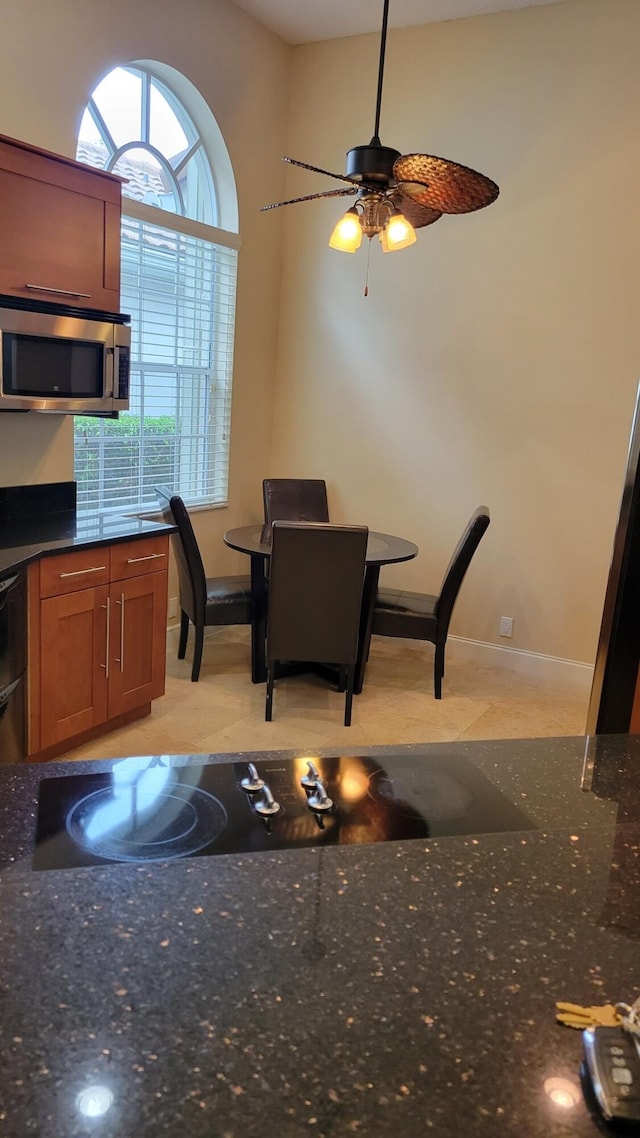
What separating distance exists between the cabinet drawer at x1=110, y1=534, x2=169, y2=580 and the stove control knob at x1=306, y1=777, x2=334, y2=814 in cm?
227

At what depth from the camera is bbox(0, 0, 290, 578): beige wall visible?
331 cm

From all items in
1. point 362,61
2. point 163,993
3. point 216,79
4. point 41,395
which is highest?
point 362,61

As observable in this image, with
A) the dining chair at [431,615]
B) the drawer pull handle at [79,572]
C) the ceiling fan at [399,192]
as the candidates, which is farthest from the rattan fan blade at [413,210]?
the drawer pull handle at [79,572]

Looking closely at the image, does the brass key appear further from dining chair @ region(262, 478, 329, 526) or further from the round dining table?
dining chair @ region(262, 478, 329, 526)

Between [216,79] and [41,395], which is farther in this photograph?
[216,79]

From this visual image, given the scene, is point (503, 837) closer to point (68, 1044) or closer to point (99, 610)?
point (68, 1044)

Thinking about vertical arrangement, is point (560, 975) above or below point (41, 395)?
below

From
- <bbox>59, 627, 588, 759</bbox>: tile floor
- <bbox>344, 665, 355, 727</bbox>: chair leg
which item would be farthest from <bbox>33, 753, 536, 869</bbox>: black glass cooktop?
<bbox>344, 665, 355, 727</bbox>: chair leg

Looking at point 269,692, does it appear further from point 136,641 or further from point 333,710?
point 136,641

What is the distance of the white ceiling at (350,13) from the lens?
4.22 metres

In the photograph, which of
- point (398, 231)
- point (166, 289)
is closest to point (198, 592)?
point (166, 289)

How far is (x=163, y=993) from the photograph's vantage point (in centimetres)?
77

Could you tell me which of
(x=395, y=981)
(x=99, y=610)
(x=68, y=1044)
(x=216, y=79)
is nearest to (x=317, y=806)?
(x=395, y=981)

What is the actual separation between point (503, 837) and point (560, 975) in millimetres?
283
